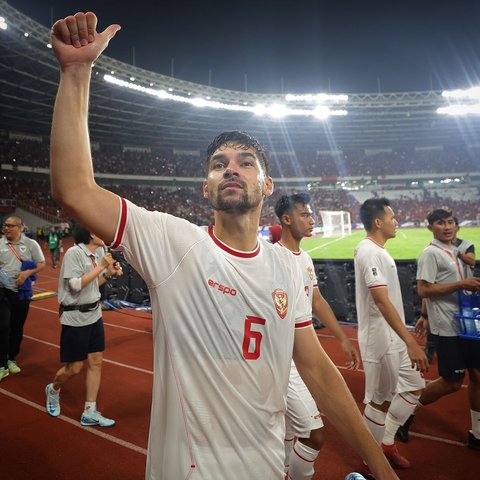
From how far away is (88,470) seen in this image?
3.59 meters

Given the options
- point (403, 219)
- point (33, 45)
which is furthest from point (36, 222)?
point (403, 219)

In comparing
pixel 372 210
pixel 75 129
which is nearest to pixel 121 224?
pixel 75 129

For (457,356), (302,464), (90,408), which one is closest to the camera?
(302,464)

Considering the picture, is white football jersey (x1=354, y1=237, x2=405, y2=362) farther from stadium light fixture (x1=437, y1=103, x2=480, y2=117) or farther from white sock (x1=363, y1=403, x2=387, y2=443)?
stadium light fixture (x1=437, y1=103, x2=480, y2=117)

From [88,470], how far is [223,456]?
10.1 ft

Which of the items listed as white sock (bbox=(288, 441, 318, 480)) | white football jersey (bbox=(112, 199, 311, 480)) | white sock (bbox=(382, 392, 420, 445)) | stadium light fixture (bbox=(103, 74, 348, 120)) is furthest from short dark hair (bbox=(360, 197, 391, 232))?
stadium light fixture (bbox=(103, 74, 348, 120))

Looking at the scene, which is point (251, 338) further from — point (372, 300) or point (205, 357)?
point (372, 300)

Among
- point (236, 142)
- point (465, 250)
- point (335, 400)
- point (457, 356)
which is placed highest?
point (236, 142)

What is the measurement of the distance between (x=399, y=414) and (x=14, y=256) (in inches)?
248

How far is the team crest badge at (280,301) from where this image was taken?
1.60 m

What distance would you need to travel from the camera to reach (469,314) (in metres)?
3.63

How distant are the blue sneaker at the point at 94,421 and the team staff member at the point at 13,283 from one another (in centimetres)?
242

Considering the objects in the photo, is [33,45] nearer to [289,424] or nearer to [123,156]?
[123,156]

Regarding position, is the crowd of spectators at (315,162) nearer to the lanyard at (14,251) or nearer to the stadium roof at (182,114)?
the stadium roof at (182,114)
